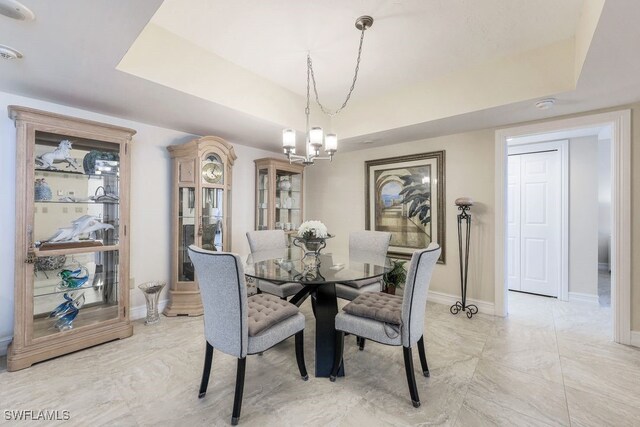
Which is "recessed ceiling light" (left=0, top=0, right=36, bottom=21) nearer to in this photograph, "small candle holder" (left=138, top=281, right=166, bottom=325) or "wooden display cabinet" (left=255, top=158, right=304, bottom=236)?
"small candle holder" (left=138, top=281, right=166, bottom=325)

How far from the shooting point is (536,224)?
13.3 feet

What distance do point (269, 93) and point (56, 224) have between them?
240 cm

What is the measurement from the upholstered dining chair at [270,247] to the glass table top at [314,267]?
177mm

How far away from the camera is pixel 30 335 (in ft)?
7.14

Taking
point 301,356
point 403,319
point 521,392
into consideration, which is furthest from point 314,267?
point 521,392

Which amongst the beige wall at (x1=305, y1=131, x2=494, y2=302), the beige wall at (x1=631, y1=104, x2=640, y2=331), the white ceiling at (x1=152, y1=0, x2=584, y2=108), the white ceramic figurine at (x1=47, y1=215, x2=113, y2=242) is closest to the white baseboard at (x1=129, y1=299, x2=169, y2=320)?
the white ceramic figurine at (x1=47, y1=215, x2=113, y2=242)

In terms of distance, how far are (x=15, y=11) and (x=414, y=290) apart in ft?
8.77

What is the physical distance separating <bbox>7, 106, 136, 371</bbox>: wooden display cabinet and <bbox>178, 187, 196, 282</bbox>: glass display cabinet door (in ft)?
2.12

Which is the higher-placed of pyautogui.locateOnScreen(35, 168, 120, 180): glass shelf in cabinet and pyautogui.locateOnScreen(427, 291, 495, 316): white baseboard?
pyautogui.locateOnScreen(35, 168, 120, 180): glass shelf in cabinet

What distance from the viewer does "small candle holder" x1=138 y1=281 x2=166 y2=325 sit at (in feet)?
9.71

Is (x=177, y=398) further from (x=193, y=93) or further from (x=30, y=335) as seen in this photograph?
(x=193, y=93)

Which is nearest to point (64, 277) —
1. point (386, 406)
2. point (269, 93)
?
point (269, 93)

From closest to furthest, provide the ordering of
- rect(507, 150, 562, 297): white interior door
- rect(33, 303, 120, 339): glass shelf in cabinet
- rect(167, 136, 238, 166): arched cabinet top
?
rect(33, 303, 120, 339): glass shelf in cabinet
rect(167, 136, 238, 166): arched cabinet top
rect(507, 150, 562, 297): white interior door

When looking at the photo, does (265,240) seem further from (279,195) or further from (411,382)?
(411,382)
